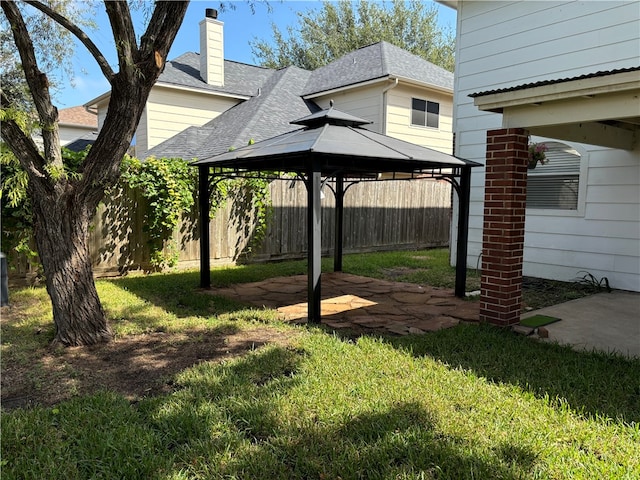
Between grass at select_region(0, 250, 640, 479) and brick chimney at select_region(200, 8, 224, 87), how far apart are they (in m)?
11.2

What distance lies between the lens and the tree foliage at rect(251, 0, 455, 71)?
93.8 ft

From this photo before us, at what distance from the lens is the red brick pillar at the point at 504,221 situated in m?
4.83

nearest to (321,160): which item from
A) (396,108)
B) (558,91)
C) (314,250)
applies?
(314,250)

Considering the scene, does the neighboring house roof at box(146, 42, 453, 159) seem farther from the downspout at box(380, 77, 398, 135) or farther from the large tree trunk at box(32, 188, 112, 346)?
the large tree trunk at box(32, 188, 112, 346)

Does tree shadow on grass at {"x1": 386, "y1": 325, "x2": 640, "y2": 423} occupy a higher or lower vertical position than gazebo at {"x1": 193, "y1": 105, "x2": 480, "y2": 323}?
lower

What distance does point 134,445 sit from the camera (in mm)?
2613

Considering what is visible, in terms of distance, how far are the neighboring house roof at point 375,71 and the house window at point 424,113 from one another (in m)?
0.63

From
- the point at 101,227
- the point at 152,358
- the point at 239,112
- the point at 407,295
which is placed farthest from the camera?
the point at 239,112

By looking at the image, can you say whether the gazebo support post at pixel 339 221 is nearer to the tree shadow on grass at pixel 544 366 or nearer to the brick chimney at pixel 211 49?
the tree shadow on grass at pixel 544 366

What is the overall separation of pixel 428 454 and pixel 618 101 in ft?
11.5

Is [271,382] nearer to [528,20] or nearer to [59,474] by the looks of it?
[59,474]

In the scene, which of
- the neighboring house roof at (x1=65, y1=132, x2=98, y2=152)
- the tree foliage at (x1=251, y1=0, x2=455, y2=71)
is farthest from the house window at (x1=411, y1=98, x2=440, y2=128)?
the tree foliage at (x1=251, y1=0, x2=455, y2=71)

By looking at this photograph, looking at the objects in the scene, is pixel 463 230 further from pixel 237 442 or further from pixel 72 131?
pixel 72 131

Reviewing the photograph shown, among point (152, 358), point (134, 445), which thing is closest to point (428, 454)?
point (134, 445)
